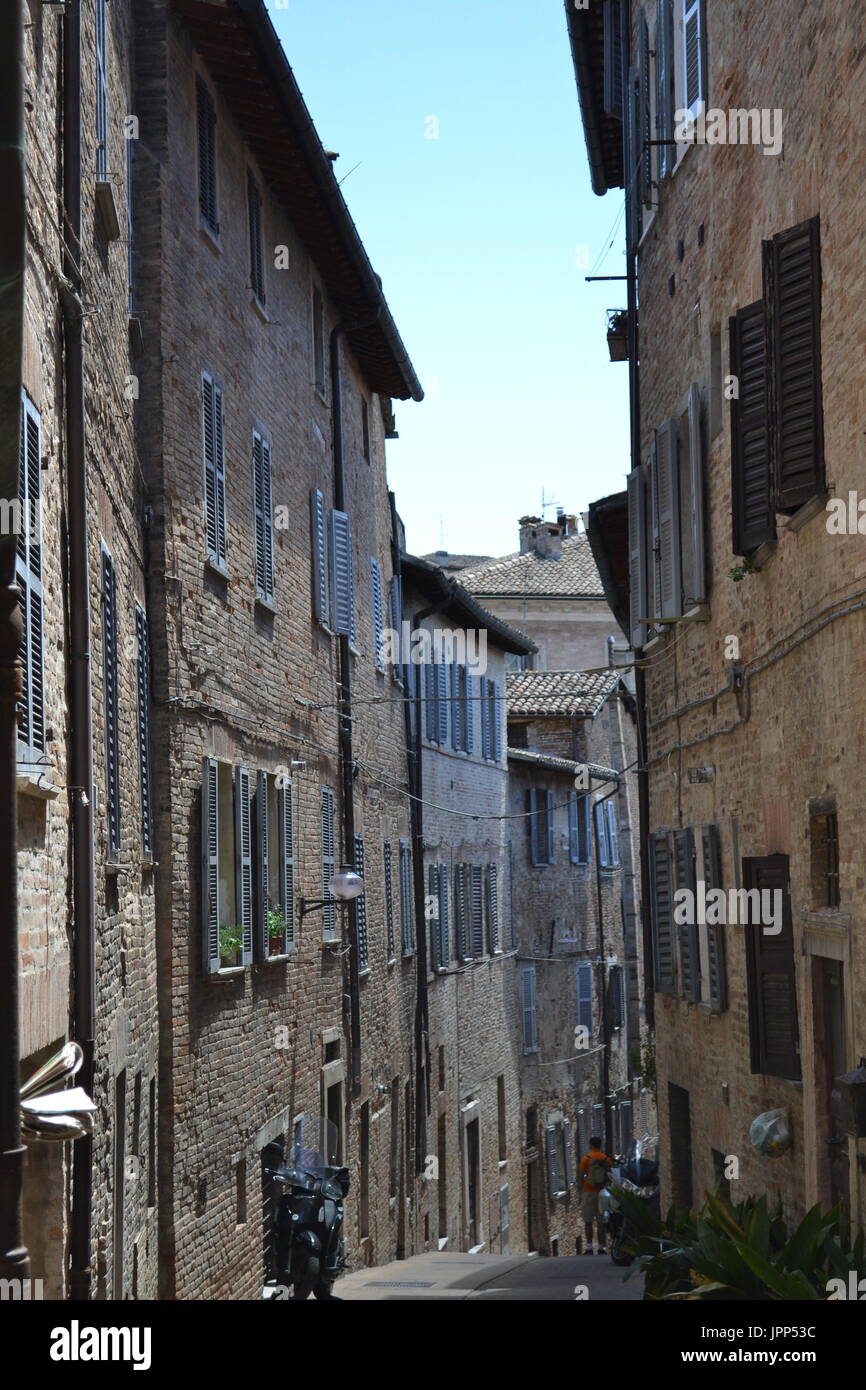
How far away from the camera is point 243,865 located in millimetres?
14859

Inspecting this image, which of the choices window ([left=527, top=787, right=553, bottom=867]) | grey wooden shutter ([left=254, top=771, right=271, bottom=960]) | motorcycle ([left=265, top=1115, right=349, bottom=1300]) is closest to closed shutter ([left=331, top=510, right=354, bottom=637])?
grey wooden shutter ([left=254, top=771, right=271, bottom=960])

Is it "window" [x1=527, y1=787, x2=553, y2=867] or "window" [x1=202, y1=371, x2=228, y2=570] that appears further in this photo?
"window" [x1=527, y1=787, x2=553, y2=867]

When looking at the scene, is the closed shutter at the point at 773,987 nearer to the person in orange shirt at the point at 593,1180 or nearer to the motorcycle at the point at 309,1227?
the motorcycle at the point at 309,1227

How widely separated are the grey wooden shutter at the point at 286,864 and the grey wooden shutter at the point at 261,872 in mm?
→ 692

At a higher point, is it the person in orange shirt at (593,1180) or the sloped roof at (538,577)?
the sloped roof at (538,577)

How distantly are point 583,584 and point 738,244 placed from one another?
36.7 metres

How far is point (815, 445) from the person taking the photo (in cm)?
992

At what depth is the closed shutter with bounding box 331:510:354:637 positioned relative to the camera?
1975cm

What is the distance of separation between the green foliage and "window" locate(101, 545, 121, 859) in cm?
397

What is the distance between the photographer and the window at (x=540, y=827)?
3456cm

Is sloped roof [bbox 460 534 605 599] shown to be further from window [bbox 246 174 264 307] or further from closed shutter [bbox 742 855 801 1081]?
closed shutter [bbox 742 855 801 1081]

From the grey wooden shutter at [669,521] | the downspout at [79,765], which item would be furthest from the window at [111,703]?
the grey wooden shutter at [669,521]
